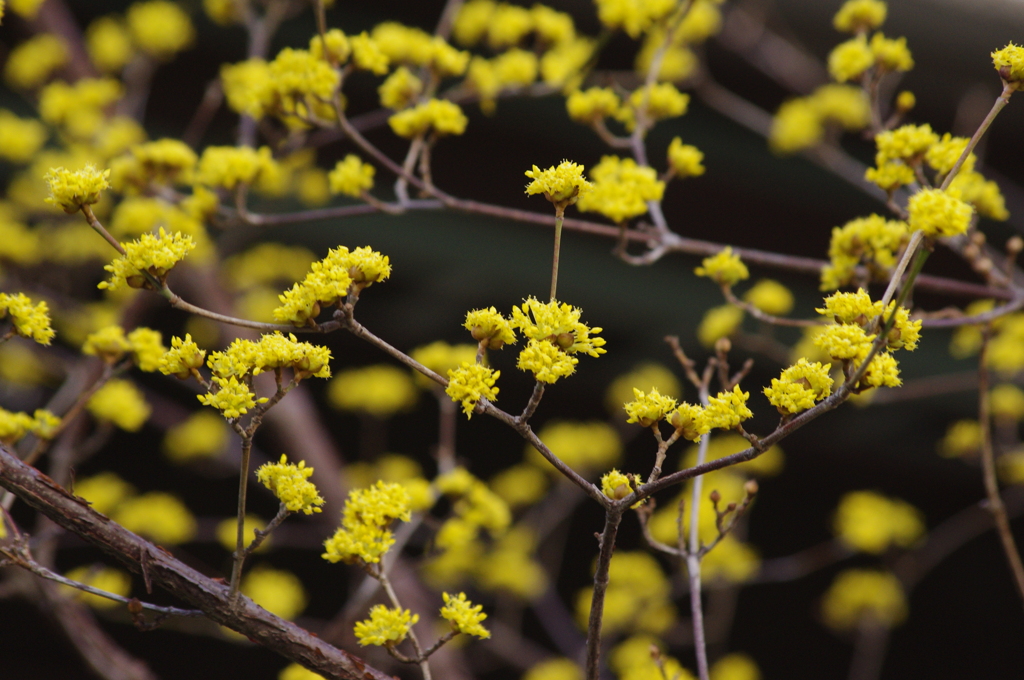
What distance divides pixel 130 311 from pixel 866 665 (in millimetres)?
2980

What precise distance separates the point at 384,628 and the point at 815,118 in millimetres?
1681

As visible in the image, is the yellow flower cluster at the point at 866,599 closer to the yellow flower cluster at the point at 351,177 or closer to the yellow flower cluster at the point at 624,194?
the yellow flower cluster at the point at 624,194

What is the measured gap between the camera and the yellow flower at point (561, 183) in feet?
2.53

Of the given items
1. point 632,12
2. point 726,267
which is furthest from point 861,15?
point 726,267

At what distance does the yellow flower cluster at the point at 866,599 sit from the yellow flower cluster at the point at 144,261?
2.40 meters

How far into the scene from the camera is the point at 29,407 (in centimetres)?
290

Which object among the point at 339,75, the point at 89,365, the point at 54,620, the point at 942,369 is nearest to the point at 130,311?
the point at 89,365

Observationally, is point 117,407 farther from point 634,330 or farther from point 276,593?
point 634,330

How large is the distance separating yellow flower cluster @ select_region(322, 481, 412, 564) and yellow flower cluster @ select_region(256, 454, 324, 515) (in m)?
0.06

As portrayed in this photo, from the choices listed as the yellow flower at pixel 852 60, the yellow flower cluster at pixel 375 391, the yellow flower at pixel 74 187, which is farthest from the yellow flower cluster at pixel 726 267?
the yellow flower cluster at pixel 375 391

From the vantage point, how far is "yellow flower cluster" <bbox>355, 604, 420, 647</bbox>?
2.68 feet

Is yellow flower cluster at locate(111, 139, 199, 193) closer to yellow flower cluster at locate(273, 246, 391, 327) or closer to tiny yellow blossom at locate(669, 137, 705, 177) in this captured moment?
yellow flower cluster at locate(273, 246, 391, 327)

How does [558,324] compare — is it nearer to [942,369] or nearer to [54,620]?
[54,620]

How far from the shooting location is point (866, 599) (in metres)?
2.34
